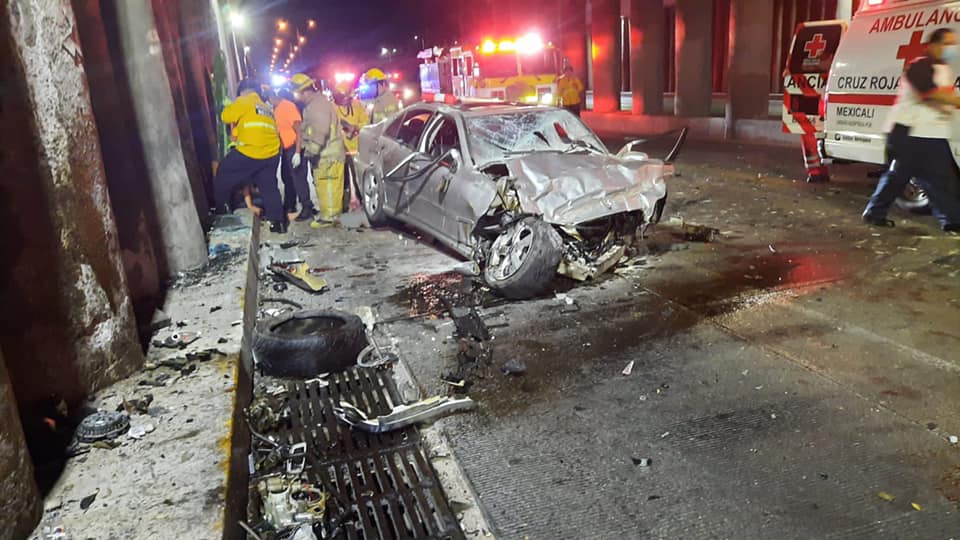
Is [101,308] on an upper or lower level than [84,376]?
upper

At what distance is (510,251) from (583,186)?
0.88 m

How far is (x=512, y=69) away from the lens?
23.2 meters

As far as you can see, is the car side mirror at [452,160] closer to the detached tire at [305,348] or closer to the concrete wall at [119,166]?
the detached tire at [305,348]

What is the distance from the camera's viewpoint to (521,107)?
24.9 feet

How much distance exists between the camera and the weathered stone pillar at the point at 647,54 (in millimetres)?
21906

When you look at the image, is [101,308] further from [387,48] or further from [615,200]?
[387,48]

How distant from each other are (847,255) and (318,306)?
5176mm

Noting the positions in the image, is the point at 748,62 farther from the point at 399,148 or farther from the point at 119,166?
the point at 119,166

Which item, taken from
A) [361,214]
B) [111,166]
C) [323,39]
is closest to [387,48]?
[323,39]

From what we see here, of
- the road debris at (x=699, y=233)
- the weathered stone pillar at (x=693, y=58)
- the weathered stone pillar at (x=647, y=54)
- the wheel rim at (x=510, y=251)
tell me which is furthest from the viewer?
the weathered stone pillar at (x=647, y=54)

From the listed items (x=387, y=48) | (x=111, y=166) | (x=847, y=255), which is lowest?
(x=847, y=255)

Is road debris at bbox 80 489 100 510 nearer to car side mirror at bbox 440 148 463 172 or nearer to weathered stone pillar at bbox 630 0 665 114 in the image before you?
car side mirror at bbox 440 148 463 172

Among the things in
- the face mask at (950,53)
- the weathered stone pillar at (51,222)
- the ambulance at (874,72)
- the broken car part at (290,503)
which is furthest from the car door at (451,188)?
the face mask at (950,53)

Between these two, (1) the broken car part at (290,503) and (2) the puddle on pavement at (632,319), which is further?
(2) the puddle on pavement at (632,319)
